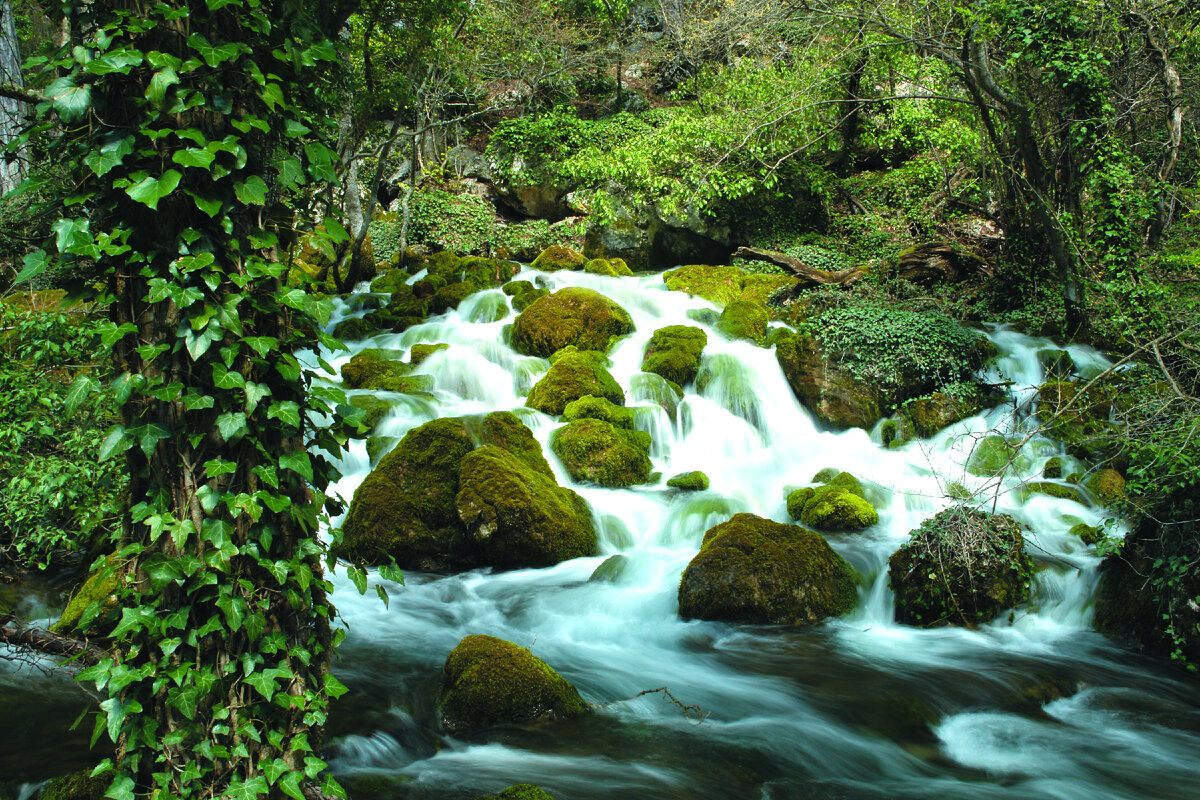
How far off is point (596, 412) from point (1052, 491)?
19.4 feet

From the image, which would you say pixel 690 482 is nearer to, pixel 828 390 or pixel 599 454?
pixel 599 454

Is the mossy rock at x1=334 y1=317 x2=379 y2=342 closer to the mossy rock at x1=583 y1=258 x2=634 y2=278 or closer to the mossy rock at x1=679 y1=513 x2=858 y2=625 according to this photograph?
the mossy rock at x1=583 y1=258 x2=634 y2=278

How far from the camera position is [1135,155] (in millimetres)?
11016

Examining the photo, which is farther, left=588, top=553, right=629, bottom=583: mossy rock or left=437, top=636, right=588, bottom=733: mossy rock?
→ left=588, top=553, right=629, bottom=583: mossy rock

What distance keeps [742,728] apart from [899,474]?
637cm

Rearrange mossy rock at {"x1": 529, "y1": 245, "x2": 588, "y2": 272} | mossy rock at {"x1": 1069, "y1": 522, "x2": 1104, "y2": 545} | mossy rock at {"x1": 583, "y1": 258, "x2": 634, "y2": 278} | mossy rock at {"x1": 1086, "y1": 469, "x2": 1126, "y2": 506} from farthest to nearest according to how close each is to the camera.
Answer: mossy rock at {"x1": 529, "y1": 245, "x2": 588, "y2": 272} < mossy rock at {"x1": 583, "y1": 258, "x2": 634, "y2": 278} < mossy rock at {"x1": 1086, "y1": 469, "x2": 1126, "y2": 506} < mossy rock at {"x1": 1069, "y1": 522, "x2": 1104, "y2": 545}

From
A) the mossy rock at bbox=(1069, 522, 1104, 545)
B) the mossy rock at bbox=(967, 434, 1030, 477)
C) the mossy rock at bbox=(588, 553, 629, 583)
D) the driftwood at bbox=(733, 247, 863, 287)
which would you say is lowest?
the mossy rock at bbox=(588, 553, 629, 583)

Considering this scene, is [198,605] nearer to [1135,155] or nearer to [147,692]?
[147,692]

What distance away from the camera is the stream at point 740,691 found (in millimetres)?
4496

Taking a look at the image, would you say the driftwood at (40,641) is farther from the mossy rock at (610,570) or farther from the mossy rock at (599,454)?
the mossy rock at (599,454)

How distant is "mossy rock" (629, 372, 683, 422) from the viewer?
11938mm

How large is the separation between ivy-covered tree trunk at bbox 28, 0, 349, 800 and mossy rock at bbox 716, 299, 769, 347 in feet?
38.4

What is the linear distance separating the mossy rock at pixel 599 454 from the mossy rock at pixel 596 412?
421 mm

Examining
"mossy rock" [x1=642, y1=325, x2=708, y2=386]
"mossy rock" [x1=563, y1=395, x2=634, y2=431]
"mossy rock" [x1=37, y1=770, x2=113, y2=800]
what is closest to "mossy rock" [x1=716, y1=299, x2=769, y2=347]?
"mossy rock" [x1=642, y1=325, x2=708, y2=386]
